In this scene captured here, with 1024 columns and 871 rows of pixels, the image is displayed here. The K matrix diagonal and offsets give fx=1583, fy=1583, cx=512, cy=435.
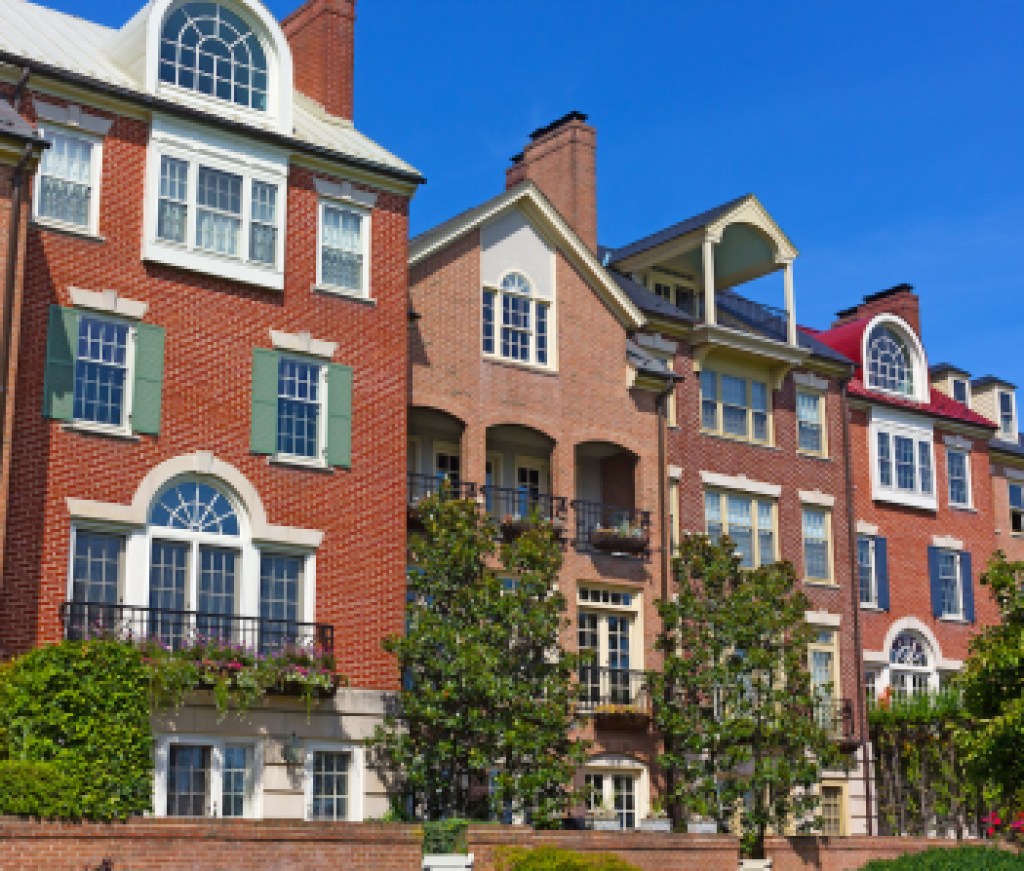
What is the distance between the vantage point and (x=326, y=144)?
3212cm

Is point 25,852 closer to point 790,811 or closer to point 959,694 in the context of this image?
point 790,811

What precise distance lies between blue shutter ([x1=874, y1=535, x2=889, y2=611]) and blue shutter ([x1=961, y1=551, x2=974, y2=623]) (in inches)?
138

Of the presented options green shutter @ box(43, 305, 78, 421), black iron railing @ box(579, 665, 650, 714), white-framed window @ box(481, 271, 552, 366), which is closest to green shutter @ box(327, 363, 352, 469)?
white-framed window @ box(481, 271, 552, 366)

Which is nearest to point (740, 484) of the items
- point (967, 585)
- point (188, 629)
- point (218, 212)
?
point (967, 585)

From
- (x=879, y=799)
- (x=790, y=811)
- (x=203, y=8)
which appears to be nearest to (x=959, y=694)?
(x=879, y=799)

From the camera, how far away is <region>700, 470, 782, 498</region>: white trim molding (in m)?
39.6

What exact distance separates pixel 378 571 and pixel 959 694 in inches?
707

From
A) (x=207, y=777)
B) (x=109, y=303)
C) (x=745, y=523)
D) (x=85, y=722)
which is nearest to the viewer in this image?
(x=85, y=722)

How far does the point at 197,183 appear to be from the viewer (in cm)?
2998

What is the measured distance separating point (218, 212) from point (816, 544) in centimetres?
1965

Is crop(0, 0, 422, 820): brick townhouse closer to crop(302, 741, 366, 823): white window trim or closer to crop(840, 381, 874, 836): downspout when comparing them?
crop(302, 741, 366, 823): white window trim

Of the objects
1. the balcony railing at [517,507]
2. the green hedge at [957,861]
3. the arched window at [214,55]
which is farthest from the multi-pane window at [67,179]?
the green hedge at [957,861]

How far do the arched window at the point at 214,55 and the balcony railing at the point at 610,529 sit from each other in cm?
1152

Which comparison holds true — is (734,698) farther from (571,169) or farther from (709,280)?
(571,169)
